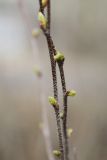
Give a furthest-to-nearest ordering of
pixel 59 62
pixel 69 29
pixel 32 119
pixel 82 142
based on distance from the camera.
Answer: pixel 69 29
pixel 32 119
pixel 82 142
pixel 59 62

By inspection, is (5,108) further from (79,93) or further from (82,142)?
(82,142)

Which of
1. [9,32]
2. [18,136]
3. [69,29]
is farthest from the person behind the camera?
[9,32]

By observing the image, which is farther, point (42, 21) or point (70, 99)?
point (70, 99)

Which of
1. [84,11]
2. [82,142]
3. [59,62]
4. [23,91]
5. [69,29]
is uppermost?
[69,29]

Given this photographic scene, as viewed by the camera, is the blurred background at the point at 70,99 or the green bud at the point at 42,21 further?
the blurred background at the point at 70,99

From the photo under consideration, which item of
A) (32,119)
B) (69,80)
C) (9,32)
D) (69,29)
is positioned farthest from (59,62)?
(9,32)

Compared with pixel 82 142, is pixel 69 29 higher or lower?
higher

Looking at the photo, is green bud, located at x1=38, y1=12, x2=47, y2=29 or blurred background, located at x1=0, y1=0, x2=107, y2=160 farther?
blurred background, located at x1=0, y1=0, x2=107, y2=160

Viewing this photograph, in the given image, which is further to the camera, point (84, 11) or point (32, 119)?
point (32, 119)
